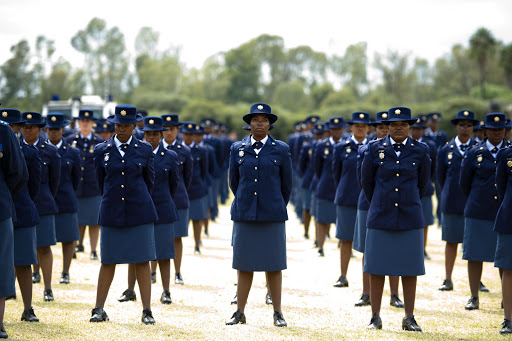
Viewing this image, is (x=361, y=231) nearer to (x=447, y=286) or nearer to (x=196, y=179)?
(x=447, y=286)

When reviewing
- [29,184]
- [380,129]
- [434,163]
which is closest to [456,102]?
[434,163]

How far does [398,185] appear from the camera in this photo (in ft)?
24.8

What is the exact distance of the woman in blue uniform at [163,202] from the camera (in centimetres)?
905

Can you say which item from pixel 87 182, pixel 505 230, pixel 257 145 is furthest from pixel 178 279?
pixel 505 230

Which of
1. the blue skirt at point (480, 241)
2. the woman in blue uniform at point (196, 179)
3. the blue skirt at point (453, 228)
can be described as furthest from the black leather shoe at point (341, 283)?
the woman in blue uniform at point (196, 179)

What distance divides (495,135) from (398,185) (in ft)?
6.52

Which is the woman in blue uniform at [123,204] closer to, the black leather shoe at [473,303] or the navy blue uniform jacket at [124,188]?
the navy blue uniform jacket at [124,188]

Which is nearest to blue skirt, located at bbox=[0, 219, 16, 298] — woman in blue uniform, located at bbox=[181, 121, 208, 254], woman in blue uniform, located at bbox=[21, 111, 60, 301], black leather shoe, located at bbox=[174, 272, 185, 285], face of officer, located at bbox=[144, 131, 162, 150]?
woman in blue uniform, located at bbox=[21, 111, 60, 301]

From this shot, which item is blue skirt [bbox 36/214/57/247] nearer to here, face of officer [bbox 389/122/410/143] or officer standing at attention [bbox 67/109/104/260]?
officer standing at attention [bbox 67/109/104/260]

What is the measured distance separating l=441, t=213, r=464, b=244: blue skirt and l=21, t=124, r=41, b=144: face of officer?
571 centimetres

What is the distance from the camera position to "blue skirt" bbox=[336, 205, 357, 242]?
34.1 ft

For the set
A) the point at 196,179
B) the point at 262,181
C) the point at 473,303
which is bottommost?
the point at 473,303

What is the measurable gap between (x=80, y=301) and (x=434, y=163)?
6.39 metres

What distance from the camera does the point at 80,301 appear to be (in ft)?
29.8
